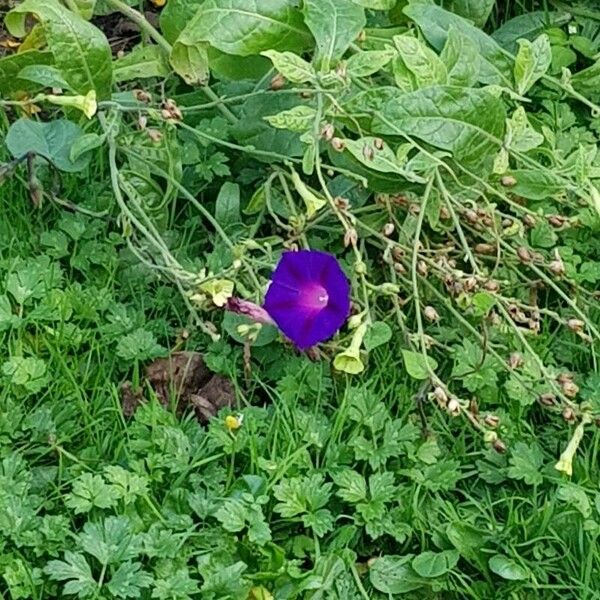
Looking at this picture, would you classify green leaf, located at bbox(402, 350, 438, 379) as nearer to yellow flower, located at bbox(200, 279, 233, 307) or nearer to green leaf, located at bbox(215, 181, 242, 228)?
yellow flower, located at bbox(200, 279, 233, 307)

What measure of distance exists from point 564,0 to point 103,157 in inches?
44.0

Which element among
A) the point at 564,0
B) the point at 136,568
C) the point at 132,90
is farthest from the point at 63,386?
the point at 564,0

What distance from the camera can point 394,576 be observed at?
74.5 inches

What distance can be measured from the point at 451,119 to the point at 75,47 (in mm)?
673

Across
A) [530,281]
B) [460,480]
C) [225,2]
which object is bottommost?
[460,480]

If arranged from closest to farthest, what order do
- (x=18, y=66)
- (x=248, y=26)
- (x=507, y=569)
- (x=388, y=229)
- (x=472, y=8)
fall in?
(x=507, y=569), (x=388, y=229), (x=248, y=26), (x=18, y=66), (x=472, y=8)

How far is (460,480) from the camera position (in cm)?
203

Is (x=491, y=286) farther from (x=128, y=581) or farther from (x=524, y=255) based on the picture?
(x=128, y=581)

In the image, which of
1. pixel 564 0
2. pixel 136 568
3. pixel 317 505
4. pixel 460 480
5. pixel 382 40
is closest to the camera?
pixel 136 568

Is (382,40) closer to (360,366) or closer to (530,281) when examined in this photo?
(530,281)

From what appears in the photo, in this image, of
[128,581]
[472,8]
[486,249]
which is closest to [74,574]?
[128,581]

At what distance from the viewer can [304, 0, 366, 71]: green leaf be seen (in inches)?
84.2

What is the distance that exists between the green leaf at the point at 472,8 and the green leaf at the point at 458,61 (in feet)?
1.28

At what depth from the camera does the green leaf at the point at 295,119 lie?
2.03m
